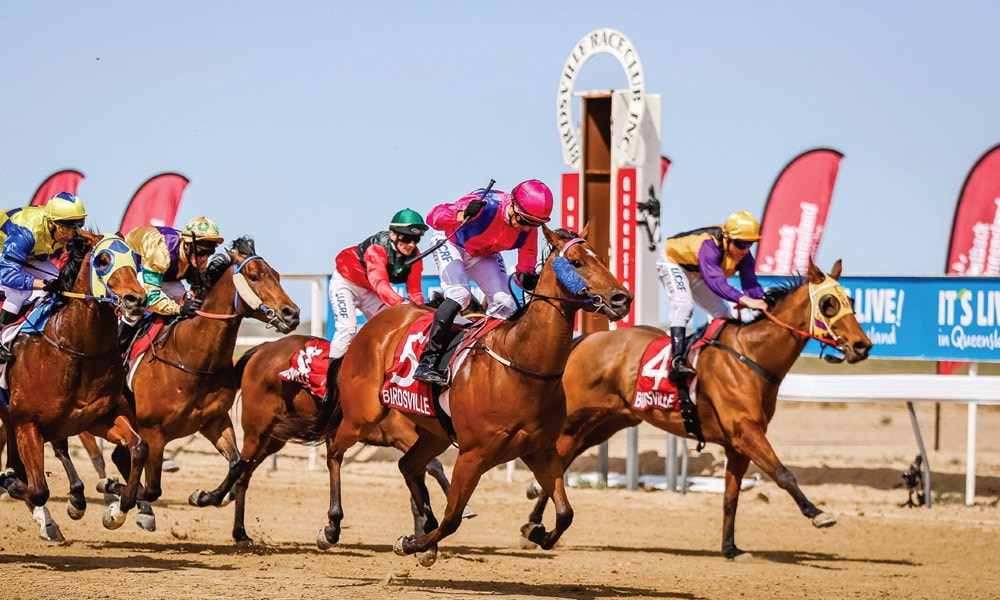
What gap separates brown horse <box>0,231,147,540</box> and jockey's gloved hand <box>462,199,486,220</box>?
189cm

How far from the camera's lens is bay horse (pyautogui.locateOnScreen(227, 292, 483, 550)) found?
9281 mm

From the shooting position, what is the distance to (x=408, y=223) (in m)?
9.09

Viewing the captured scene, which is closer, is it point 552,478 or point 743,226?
point 552,478

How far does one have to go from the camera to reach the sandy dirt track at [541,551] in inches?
289

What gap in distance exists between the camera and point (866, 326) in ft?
39.5

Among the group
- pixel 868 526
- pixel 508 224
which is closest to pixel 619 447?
pixel 868 526

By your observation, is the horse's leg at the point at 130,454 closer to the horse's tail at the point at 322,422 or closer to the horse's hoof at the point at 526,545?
the horse's tail at the point at 322,422

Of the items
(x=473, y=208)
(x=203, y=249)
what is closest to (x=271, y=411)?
(x=203, y=249)

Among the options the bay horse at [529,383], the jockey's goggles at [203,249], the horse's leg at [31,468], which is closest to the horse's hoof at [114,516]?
the horse's leg at [31,468]

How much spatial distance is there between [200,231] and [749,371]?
398 centimetres

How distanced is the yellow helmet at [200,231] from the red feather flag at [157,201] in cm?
954

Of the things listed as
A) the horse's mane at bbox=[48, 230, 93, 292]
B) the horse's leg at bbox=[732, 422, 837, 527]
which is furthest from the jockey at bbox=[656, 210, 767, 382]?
the horse's mane at bbox=[48, 230, 93, 292]

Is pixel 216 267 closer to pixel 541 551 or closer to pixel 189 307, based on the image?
pixel 189 307

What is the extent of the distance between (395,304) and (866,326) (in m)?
5.02
